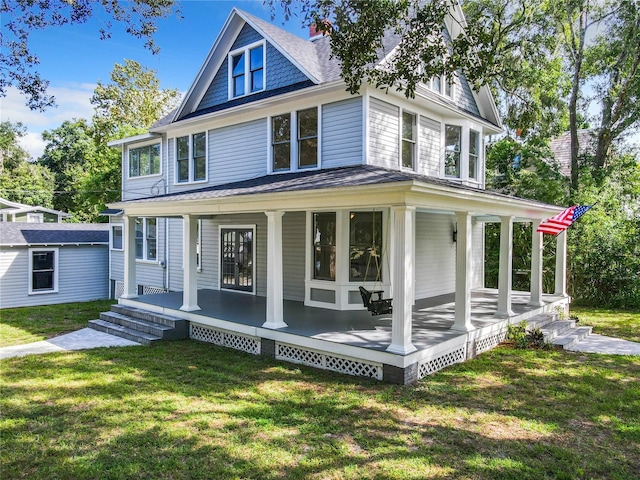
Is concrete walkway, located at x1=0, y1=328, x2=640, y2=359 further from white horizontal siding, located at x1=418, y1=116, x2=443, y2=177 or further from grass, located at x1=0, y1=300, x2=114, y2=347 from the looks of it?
white horizontal siding, located at x1=418, y1=116, x2=443, y2=177

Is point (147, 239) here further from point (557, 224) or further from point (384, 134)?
point (557, 224)

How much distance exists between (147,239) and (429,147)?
34.8 ft

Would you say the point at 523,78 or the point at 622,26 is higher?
the point at 622,26

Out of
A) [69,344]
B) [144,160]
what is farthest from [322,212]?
[144,160]

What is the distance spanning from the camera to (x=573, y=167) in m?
16.1

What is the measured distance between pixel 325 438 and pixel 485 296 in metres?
9.32

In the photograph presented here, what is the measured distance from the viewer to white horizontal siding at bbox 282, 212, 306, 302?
36.3 ft

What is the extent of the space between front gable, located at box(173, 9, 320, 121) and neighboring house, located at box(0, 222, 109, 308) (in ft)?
26.8

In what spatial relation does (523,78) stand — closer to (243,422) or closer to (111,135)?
(243,422)

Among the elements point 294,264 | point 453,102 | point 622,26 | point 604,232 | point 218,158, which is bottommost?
point 294,264

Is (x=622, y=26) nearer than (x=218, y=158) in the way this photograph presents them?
No

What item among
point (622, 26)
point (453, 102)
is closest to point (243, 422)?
point (453, 102)

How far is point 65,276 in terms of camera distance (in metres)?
17.2

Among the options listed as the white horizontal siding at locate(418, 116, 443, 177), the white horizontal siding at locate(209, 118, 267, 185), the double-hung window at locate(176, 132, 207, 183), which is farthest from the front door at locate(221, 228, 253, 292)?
the white horizontal siding at locate(418, 116, 443, 177)
